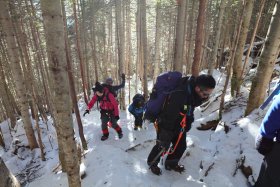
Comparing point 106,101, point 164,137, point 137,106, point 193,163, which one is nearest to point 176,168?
point 193,163

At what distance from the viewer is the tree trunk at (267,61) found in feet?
14.3

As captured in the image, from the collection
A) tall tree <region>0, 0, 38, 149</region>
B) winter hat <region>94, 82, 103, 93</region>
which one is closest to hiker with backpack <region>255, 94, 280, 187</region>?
winter hat <region>94, 82, 103, 93</region>

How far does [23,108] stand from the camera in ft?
24.6

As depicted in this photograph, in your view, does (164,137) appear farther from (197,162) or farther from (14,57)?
(14,57)

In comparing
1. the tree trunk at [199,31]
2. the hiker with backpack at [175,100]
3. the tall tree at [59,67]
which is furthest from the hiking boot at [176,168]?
the tree trunk at [199,31]

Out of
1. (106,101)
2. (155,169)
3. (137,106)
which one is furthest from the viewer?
(137,106)

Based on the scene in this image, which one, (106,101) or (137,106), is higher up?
(106,101)

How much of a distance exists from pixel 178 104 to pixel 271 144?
1.48 meters

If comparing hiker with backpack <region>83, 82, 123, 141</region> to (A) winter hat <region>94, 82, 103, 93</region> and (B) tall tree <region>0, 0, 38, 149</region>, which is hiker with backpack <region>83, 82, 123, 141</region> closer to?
(A) winter hat <region>94, 82, 103, 93</region>

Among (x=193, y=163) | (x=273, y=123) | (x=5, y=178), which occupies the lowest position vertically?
(x=193, y=163)

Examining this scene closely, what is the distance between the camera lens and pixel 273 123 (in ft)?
7.27

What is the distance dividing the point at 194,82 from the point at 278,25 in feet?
7.13

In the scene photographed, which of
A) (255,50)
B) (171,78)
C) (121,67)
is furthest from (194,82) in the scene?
(255,50)

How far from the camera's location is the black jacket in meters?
3.58
